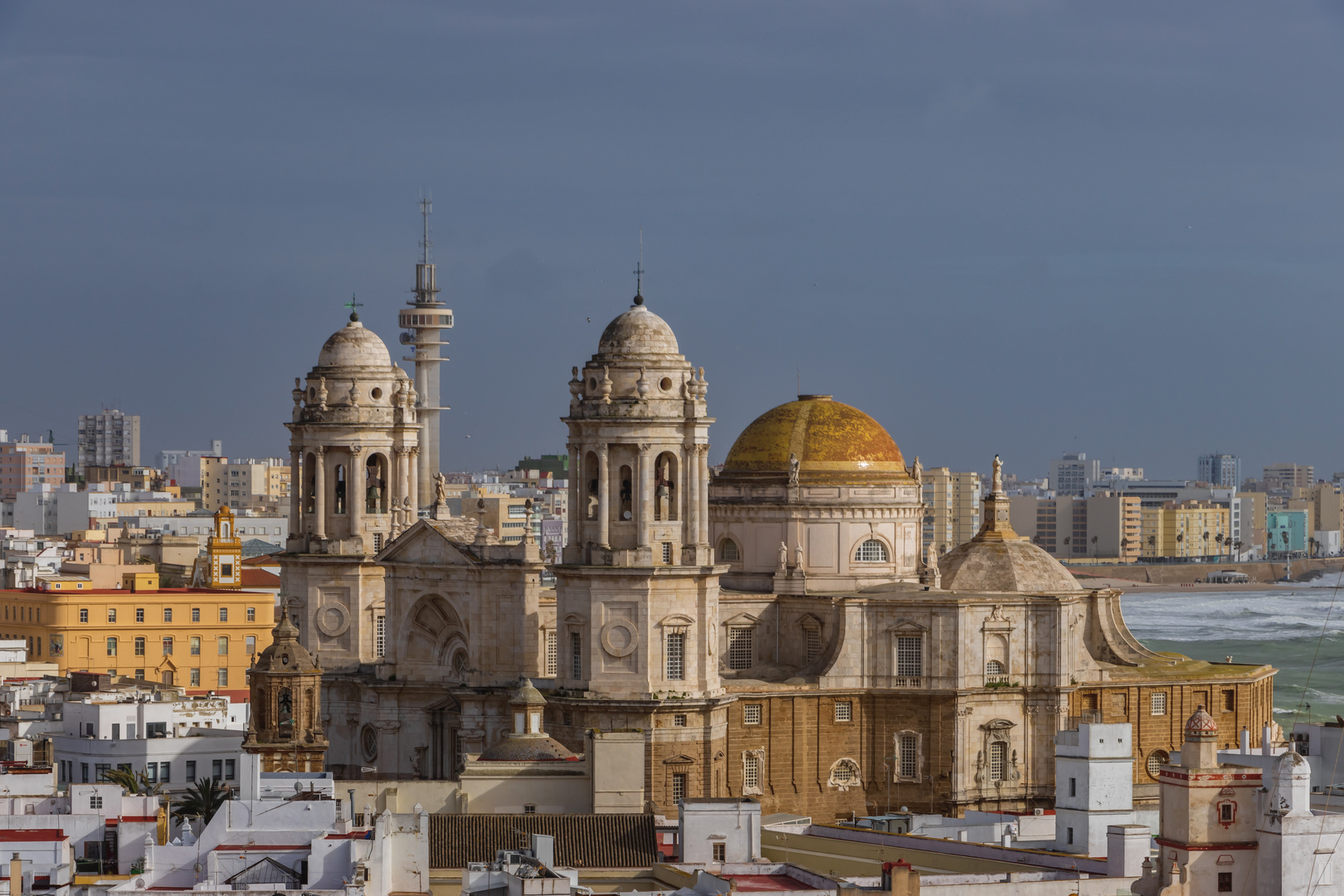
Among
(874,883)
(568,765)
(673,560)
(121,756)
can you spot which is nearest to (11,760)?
(121,756)

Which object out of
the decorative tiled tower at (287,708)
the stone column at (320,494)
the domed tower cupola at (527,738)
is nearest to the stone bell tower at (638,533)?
the domed tower cupola at (527,738)

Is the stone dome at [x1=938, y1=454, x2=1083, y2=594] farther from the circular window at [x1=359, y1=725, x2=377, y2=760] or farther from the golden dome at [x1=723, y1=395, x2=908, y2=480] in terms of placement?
the circular window at [x1=359, y1=725, x2=377, y2=760]

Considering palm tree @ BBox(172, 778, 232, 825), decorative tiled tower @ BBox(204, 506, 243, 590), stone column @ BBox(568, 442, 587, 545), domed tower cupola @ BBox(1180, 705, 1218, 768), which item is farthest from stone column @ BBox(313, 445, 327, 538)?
decorative tiled tower @ BBox(204, 506, 243, 590)

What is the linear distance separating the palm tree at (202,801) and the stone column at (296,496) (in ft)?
62.2


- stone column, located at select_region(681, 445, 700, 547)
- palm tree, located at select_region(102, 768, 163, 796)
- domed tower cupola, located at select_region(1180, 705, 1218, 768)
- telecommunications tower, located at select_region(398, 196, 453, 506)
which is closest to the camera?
domed tower cupola, located at select_region(1180, 705, 1218, 768)

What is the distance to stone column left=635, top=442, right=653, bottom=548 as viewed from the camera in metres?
71.7

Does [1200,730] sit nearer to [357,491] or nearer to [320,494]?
[357,491]

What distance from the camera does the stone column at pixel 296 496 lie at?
8125 centimetres

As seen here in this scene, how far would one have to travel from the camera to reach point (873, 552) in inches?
3201

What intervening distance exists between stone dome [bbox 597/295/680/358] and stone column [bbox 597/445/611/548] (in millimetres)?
2578

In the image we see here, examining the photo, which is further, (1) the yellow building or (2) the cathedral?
(1) the yellow building

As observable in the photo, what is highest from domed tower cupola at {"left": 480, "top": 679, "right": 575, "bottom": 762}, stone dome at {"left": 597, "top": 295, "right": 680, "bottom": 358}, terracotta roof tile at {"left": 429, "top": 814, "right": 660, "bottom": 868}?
stone dome at {"left": 597, "top": 295, "right": 680, "bottom": 358}

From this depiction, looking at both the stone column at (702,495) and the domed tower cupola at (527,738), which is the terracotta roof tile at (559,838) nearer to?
the domed tower cupola at (527,738)

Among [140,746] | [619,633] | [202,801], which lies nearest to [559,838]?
[202,801]
